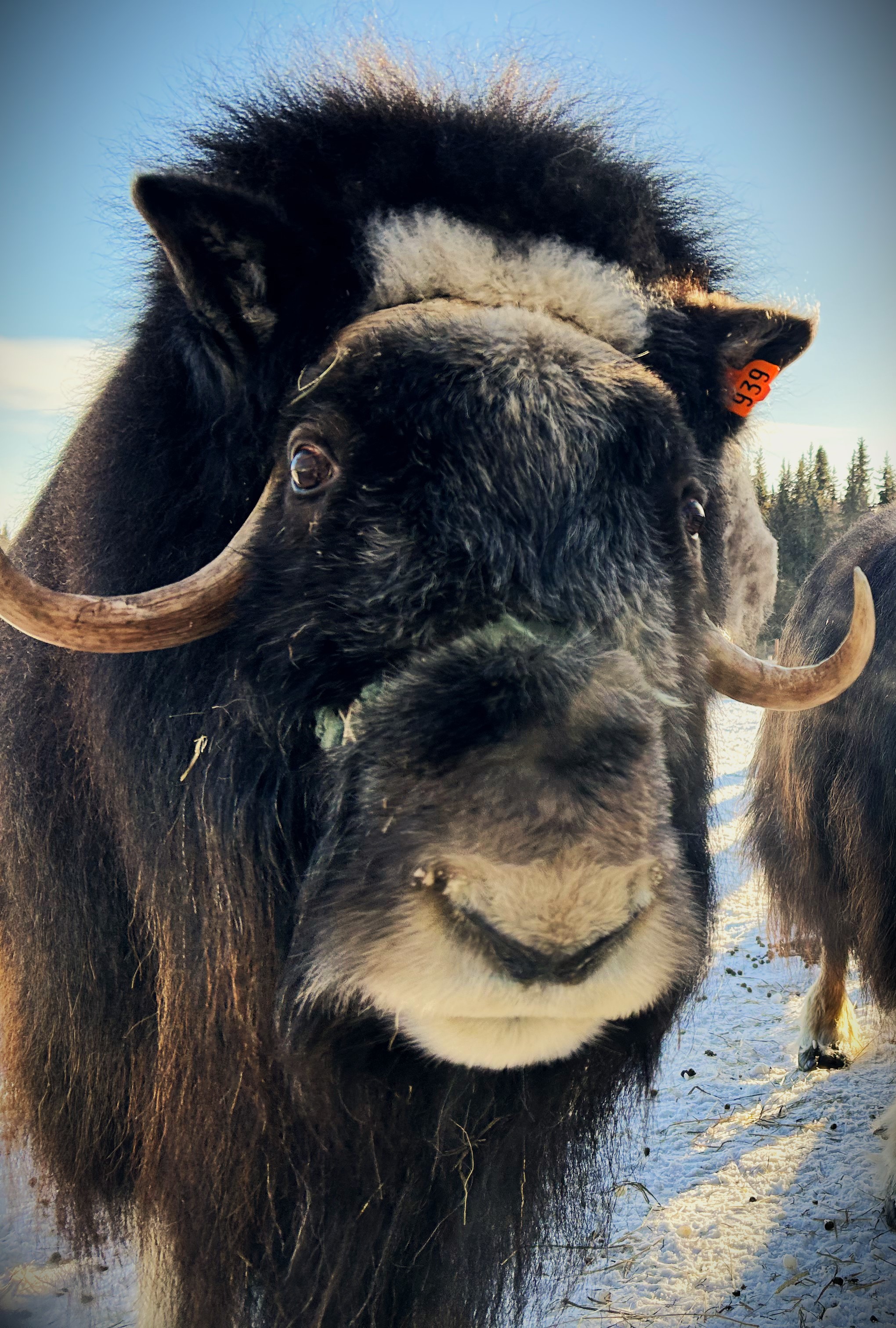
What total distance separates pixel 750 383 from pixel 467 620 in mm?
1044

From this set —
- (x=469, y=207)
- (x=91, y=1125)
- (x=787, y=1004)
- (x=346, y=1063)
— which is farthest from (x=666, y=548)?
(x=787, y=1004)

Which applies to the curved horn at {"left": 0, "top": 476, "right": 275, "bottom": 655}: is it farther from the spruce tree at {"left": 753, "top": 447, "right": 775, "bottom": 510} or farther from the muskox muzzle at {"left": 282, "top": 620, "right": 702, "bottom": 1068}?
the spruce tree at {"left": 753, "top": 447, "right": 775, "bottom": 510}

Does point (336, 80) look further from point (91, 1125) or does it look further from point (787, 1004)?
point (787, 1004)

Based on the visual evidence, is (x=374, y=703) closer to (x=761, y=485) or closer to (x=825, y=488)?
(x=761, y=485)

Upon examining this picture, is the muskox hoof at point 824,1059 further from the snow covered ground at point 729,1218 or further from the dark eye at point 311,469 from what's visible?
the dark eye at point 311,469

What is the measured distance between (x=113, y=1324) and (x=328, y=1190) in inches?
63.4

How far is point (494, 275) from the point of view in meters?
1.54

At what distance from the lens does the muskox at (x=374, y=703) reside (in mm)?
1197

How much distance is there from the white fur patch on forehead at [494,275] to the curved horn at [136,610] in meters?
0.44

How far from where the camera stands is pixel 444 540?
132 cm

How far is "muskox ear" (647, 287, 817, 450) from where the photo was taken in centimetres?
173

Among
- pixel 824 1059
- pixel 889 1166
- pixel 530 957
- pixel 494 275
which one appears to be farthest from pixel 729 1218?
pixel 494 275

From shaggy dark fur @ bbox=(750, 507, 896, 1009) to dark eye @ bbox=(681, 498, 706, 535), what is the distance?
6.41 ft

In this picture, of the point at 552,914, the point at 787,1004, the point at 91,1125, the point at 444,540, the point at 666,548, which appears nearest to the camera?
the point at 552,914
